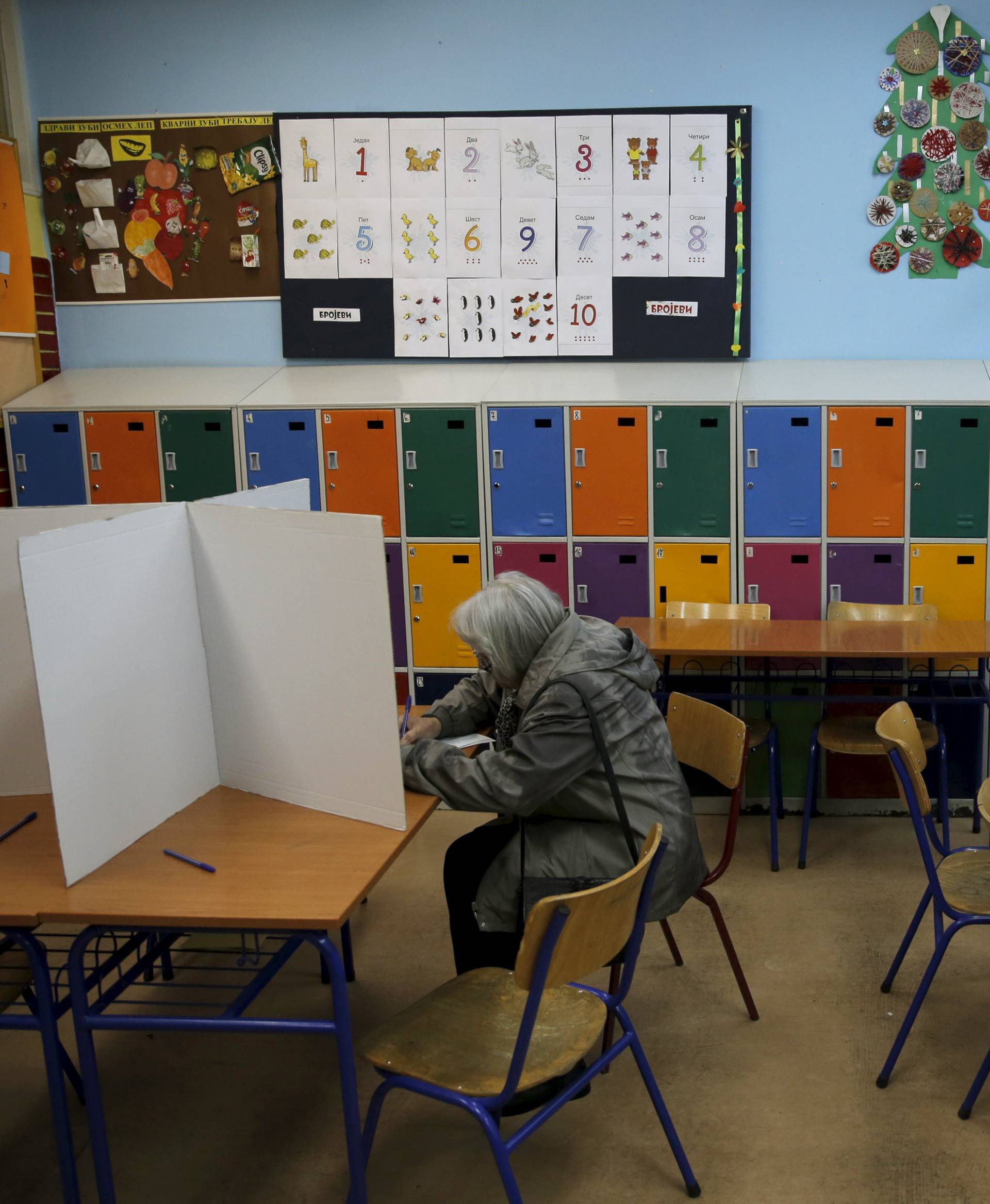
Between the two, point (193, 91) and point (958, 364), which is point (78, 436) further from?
point (958, 364)

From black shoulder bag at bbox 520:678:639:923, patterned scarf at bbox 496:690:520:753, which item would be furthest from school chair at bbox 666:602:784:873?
black shoulder bag at bbox 520:678:639:923

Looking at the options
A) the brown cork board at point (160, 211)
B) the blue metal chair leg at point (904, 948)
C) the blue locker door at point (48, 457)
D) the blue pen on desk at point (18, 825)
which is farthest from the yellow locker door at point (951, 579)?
the blue locker door at point (48, 457)

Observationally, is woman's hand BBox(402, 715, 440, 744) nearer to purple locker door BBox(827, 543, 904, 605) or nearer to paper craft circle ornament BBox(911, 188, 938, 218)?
purple locker door BBox(827, 543, 904, 605)

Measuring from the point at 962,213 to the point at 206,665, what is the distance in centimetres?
344

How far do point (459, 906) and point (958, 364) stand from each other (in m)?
3.04

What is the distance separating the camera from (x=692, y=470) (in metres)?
4.21

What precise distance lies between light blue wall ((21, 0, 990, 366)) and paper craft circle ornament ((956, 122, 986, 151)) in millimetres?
298

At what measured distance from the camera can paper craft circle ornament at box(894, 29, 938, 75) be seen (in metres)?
4.31

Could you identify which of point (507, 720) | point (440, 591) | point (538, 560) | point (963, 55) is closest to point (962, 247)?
point (963, 55)

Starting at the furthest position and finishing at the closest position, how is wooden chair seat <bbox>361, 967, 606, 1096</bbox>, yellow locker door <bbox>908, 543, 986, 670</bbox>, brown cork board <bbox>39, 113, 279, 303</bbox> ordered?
brown cork board <bbox>39, 113, 279, 303</bbox>, yellow locker door <bbox>908, 543, 986, 670</bbox>, wooden chair seat <bbox>361, 967, 606, 1096</bbox>

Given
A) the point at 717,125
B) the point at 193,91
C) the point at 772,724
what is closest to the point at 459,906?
the point at 772,724

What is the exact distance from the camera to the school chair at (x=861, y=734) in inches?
151

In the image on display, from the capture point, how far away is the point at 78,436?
458 cm

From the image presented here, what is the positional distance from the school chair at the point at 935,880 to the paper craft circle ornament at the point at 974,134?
2.63 m
